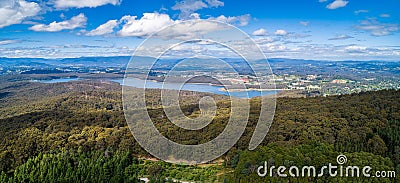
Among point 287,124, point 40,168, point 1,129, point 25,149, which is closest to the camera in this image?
point 40,168

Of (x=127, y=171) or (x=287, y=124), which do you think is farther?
(x=287, y=124)

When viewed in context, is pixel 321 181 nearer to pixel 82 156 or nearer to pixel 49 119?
pixel 82 156

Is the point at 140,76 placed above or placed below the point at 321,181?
above

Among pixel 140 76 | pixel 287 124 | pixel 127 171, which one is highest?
pixel 140 76

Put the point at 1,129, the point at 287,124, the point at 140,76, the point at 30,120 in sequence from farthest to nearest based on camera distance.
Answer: the point at 30,120, the point at 1,129, the point at 287,124, the point at 140,76

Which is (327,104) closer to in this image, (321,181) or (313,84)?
(321,181)

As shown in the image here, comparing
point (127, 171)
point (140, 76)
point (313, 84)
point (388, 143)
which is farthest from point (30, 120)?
point (313, 84)
